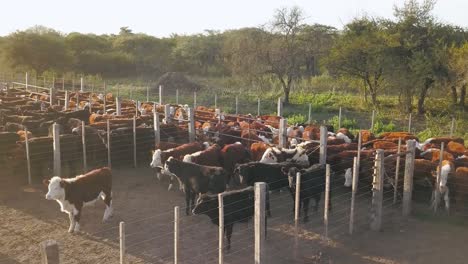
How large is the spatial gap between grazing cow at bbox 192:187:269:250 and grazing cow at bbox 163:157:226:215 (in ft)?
5.16

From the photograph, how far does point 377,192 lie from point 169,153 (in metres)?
5.62

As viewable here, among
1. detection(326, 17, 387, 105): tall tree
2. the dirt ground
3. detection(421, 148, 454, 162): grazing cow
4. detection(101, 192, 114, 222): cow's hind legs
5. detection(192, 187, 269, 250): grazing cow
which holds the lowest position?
the dirt ground

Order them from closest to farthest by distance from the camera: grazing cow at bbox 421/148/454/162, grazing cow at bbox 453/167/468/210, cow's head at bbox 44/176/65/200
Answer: cow's head at bbox 44/176/65/200, grazing cow at bbox 453/167/468/210, grazing cow at bbox 421/148/454/162

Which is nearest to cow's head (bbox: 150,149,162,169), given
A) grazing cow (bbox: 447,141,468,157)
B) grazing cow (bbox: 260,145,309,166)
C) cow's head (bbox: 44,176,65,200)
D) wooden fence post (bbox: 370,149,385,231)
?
grazing cow (bbox: 260,145,309,166)

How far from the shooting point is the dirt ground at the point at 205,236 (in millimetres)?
8836

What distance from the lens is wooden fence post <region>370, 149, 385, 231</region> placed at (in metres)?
10.1

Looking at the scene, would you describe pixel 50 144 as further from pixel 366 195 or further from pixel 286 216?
pixel 366 195

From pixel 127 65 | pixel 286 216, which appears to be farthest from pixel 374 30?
pixel 127 65

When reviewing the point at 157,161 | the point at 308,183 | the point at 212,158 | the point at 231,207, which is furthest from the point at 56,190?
the point at 308,183

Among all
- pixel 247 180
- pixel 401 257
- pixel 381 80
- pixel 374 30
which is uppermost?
pixel 374 30

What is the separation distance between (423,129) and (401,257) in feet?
48.1

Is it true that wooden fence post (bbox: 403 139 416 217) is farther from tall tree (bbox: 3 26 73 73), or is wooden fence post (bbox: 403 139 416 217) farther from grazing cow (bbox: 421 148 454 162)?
tall tree (bbox: 3 26 73 73)

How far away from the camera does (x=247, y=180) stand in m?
11.5

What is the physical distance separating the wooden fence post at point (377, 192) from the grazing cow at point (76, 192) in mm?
5786
